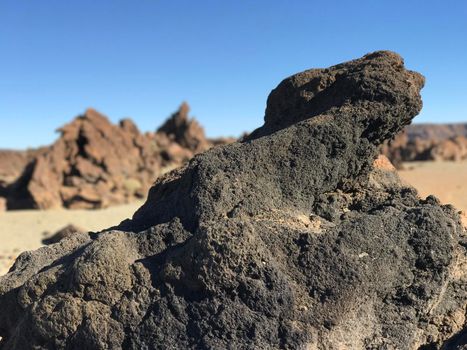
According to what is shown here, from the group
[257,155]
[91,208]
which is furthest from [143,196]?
→ [257,155]

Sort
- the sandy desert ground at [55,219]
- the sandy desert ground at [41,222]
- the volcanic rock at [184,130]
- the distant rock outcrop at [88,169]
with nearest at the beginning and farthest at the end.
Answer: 1. the sandy desert ground at [55,219]
2. the sandy desert ground at [41,222]
3. the distant rock outcrop at [88,169]
4. the volcanic rock at [184,130]

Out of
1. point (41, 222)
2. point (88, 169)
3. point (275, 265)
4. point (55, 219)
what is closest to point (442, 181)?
point (88, 169)

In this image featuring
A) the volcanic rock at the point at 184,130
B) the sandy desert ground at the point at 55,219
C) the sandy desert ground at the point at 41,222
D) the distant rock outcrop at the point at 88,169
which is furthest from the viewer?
the volcanic rock at the point at 184,130

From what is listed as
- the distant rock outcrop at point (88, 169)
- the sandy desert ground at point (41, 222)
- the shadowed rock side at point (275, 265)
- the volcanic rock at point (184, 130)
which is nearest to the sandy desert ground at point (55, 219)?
the sandy desert ground at point (41, 222)

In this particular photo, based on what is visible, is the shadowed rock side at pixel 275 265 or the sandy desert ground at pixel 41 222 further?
the sandy desert ground at pixel 41 222

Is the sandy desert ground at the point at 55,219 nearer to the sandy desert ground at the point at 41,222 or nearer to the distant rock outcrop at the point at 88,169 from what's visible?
the sandy desert ground at the point at 41,222

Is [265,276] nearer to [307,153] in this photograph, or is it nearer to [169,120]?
[307,153]

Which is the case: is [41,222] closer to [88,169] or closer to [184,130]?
[88,169]
